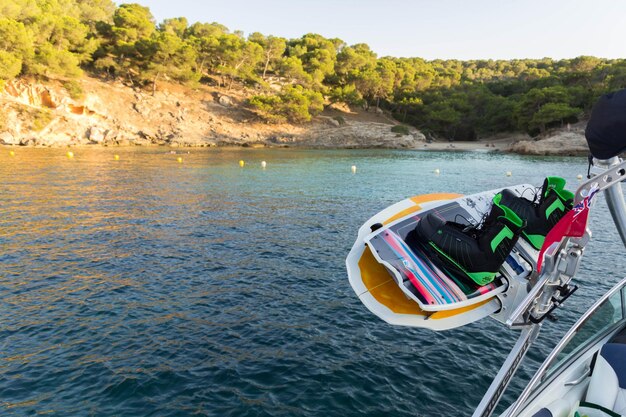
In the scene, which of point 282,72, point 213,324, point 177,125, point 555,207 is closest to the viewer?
point 555,207

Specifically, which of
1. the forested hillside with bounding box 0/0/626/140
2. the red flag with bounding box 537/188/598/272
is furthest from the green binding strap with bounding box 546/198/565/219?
the forested hillside with bounding box 0/0/626/140

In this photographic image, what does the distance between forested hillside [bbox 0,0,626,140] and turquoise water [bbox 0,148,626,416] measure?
63211 millimetres

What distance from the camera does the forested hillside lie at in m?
72.3

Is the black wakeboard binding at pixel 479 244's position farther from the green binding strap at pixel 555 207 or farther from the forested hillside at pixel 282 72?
the forested hillside at pixel 282 72

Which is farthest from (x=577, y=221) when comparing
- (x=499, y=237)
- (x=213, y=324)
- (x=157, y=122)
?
(x=157, y=122)

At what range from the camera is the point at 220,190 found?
104ft

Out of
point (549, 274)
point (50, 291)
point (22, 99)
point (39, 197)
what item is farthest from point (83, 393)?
point (22, 99)

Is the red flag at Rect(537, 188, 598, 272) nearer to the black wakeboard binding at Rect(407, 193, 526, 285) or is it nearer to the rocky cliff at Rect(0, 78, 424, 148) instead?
the black wakeboard binding at Rect(407, 193, 526, 285)

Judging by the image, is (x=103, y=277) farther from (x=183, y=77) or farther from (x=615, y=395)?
(x=183, y=77)

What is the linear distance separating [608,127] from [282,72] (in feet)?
326

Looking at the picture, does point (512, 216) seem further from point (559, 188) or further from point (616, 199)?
point (616, 199)

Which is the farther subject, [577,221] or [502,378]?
[502,378]

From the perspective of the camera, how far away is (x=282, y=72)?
323 ft

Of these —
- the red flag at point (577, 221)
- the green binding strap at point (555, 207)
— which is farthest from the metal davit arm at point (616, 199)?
the green binding strap at point (555, 207)
